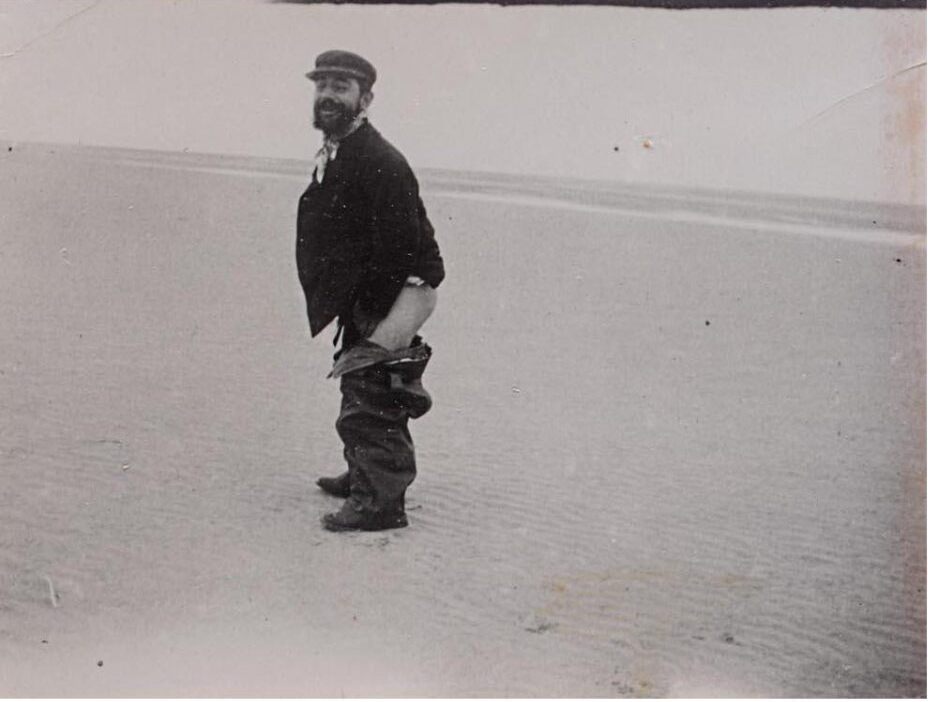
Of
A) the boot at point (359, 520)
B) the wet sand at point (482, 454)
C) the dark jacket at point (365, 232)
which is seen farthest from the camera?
the boot at point (359, 520)

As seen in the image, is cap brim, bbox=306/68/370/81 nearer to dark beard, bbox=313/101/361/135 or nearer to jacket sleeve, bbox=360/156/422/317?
dark beard, bbox=313/101/361/135

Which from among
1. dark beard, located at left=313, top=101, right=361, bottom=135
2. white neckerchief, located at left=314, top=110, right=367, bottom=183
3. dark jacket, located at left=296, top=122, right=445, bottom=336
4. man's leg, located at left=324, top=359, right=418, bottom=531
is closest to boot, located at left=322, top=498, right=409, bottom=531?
man's leg, located at left=324, top=359, right=418, bottom=531

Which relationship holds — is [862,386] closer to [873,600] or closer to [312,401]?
[873,600]

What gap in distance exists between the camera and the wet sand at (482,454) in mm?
4645

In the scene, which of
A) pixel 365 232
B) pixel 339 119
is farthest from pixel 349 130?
pixel 365 232

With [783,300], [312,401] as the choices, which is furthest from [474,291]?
[783,300]

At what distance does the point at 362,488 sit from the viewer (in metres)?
4.89

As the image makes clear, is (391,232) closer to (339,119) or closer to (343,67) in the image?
(339,119)

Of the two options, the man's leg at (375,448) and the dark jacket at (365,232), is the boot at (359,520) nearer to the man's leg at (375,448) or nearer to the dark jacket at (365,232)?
the man's leg at (375,448)

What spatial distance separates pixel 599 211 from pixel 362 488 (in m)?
1.86

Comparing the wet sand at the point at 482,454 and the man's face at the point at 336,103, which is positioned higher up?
the man's face at the point at 336,103

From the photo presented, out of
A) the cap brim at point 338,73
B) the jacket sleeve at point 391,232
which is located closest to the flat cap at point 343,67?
the cap brim at point 338,73

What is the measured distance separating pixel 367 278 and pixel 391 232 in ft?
0.54

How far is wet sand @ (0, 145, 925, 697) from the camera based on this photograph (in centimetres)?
464
